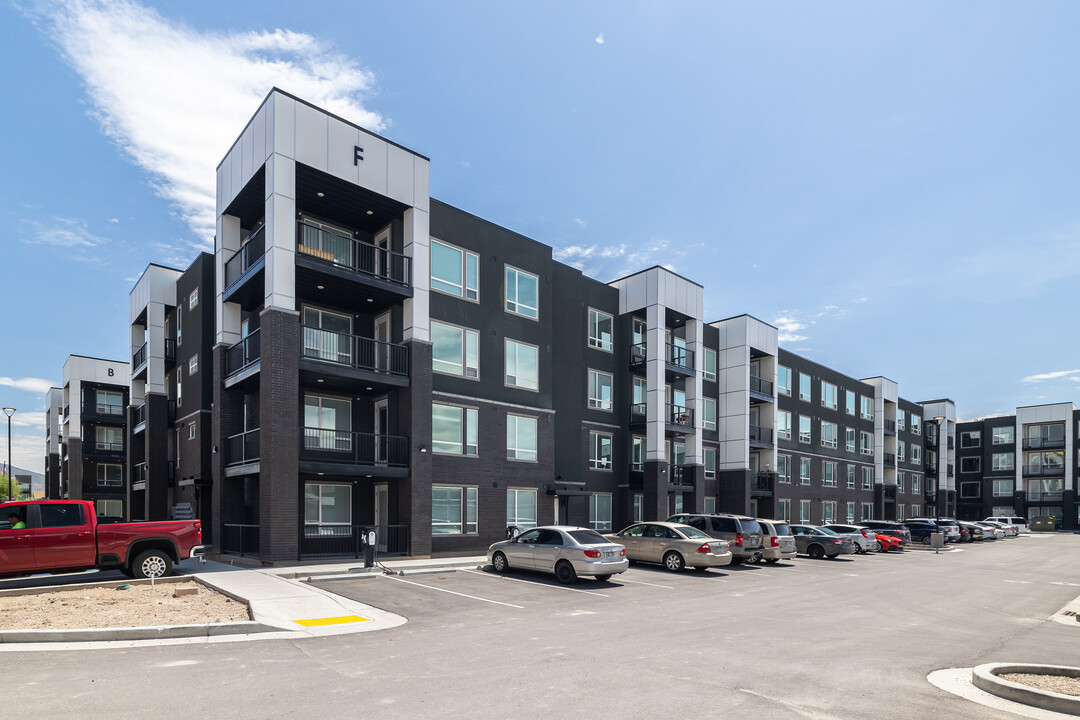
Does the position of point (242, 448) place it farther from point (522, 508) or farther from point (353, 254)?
point (522, 508)

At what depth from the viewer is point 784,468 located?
159 ft

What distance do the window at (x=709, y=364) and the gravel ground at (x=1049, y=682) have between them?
33453 millimetres

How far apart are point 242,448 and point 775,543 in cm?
1923

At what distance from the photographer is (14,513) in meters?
16.3

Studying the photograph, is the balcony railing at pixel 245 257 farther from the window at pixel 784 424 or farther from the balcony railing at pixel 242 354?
the window at pixel 784 424

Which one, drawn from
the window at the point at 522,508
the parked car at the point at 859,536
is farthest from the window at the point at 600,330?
the parked car at the point at 859,536

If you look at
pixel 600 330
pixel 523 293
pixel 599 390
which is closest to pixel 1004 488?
pixel 599 390

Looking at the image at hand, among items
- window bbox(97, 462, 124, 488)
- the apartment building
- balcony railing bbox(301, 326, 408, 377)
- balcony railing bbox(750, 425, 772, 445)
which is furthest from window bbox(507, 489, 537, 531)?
window bbox(97, 462, 124, 488)

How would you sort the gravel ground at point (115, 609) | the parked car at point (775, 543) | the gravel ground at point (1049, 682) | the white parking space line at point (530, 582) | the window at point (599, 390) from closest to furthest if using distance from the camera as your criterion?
the gravel ground at point (1049, 682) → the gravel ground at point (115, 609) → the white parking space line at point (530, 582) → the parked car at point (775, 543) → the window at point (599, 390)

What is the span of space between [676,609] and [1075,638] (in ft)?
23.8

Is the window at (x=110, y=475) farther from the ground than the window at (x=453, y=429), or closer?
closer

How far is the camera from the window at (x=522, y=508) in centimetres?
2822

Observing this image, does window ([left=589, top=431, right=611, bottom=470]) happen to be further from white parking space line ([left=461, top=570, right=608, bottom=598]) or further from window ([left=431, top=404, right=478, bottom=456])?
white parking space line ([left=461, top=570, right=608, bottom=598])

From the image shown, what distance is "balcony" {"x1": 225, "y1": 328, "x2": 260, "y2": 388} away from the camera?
897 inches
